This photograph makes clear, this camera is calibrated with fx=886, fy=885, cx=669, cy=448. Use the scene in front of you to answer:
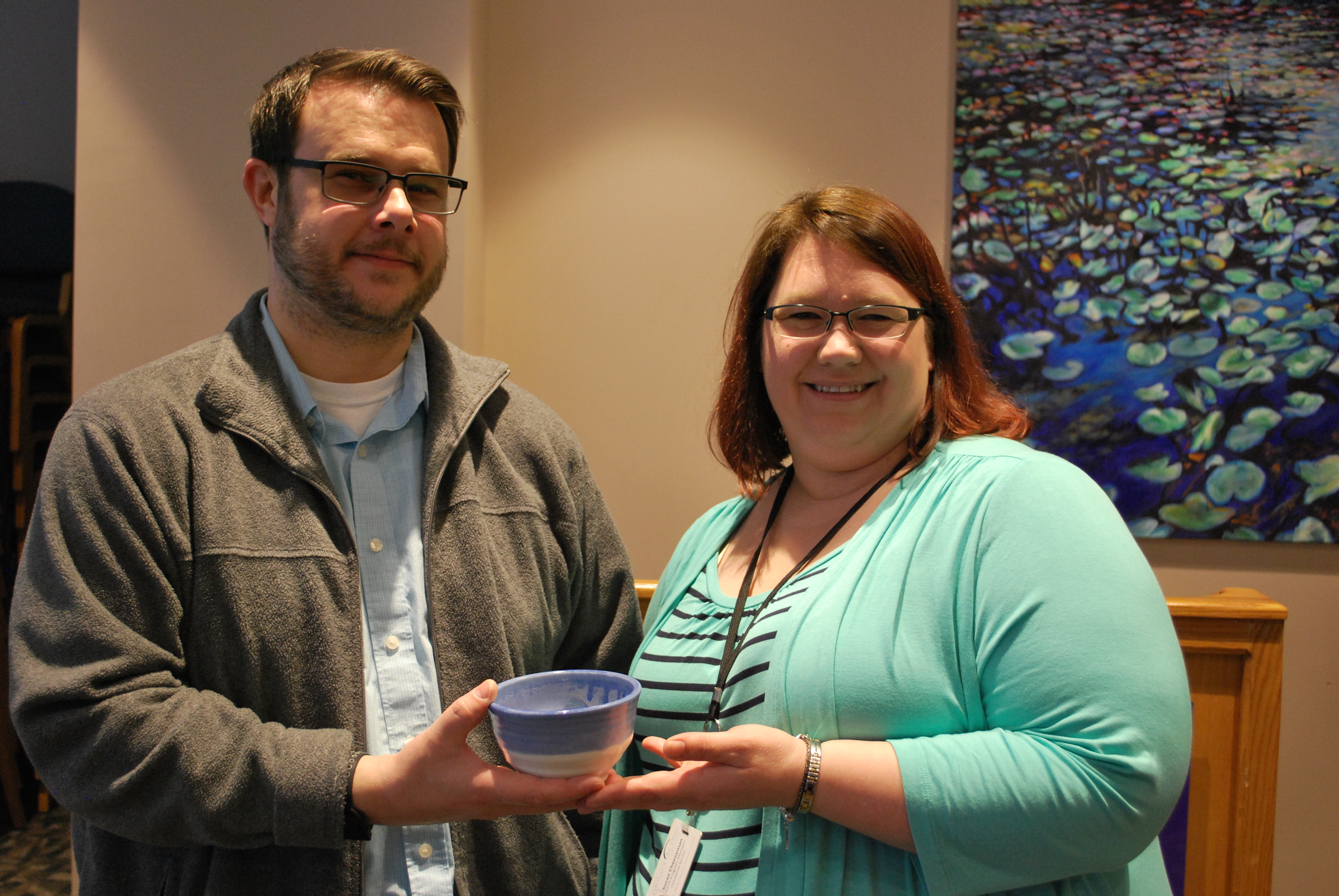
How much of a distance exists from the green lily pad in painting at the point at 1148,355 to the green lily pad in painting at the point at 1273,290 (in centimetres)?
32

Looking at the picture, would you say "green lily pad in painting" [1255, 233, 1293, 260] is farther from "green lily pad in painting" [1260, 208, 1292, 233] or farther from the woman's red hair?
the woman's red hair

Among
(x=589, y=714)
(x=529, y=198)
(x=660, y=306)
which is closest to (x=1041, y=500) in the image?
(x=589, y=714)

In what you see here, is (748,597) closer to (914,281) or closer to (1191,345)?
(914,281)

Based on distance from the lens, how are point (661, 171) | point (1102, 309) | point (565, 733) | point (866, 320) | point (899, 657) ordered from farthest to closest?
point (661, 171)
point (1102, 309)
point (866, 320)
point (899, 657)
point (565, 733)

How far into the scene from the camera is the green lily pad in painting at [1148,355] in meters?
2.74

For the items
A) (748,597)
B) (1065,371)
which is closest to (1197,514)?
(1065,371)

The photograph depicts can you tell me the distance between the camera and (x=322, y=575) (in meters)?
1.23

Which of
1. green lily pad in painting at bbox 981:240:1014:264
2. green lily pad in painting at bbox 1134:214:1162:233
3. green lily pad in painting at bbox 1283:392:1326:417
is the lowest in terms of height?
green lily pad in painting at bbox 1283:392:1326:417

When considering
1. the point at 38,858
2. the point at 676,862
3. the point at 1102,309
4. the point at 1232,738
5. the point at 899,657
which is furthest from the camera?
the point at 38,858

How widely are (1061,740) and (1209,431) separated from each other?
2168 millimetres

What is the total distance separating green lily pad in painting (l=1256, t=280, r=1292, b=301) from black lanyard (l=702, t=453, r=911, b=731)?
81.6 inches

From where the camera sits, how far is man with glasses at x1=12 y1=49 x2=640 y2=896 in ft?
3.53

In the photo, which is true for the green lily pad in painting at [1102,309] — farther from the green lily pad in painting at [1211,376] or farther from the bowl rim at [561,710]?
the bowl rim at [561,710]

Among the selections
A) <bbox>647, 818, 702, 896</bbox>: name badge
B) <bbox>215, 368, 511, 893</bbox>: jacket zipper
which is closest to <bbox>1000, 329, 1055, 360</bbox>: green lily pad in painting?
<bbox>215, 368, 511, 893</bbox>: jacket zipper
